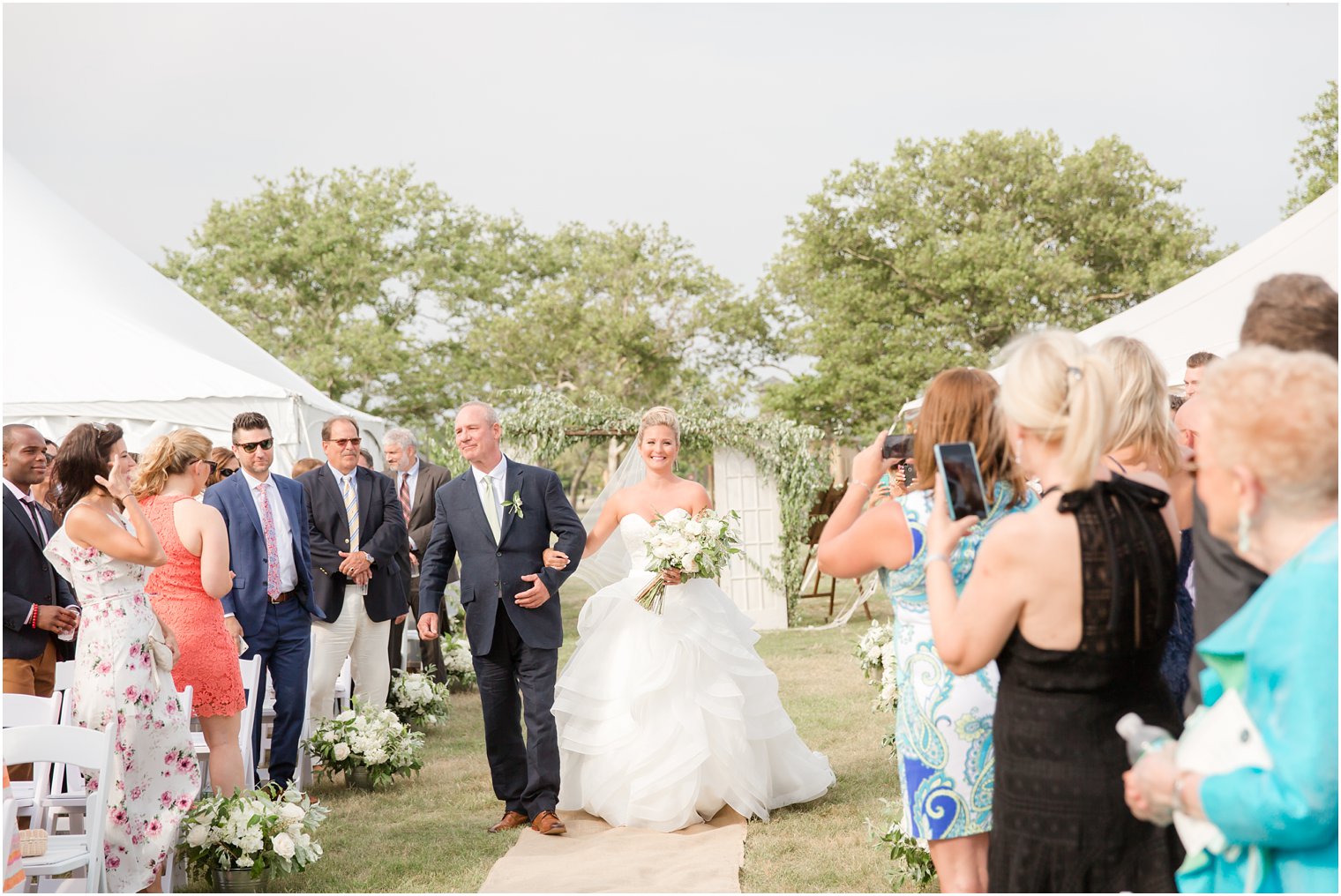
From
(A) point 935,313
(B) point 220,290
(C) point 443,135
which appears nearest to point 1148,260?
(A) point 935,313

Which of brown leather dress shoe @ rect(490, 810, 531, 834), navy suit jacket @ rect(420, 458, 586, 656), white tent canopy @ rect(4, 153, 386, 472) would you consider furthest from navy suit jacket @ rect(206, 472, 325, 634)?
white tent canopy @ rect(4, 153, 386, 472)

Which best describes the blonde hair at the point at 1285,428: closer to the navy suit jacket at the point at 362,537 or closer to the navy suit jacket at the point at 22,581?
the navy suit jacket at the point at 22,581

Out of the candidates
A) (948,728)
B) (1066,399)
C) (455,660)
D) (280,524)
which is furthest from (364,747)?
(1066,399)

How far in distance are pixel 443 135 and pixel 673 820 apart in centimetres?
3214

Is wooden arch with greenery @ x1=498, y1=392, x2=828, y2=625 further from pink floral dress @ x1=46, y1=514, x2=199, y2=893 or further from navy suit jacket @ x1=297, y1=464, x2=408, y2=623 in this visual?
pink floral dress @ x1=46, y1=514, x2=199, y2=893

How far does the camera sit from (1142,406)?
11.1 ft

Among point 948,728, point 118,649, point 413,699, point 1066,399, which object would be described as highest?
point 1066,399

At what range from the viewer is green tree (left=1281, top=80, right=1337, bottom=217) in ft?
86.4

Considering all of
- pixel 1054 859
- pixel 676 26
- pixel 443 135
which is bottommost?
pixel 1054 859

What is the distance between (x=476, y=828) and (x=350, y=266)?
2919 cm

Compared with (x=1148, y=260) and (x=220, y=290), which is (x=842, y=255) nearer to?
(x=1148, y=260)

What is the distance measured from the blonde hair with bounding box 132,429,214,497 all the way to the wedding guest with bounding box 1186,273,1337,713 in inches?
174

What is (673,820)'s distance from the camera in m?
Result: 6.16

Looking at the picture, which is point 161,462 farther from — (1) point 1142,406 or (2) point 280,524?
(1) point 1142,406
